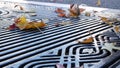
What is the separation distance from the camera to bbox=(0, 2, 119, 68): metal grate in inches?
83.2

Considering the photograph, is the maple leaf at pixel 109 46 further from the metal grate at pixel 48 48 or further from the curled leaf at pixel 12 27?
the curled leaf at pixel 12 27

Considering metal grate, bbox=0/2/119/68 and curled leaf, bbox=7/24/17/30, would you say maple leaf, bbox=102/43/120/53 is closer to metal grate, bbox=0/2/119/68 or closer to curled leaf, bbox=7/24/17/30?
metal grate, bbox=0/2/119/68

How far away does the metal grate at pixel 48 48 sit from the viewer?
2.11m

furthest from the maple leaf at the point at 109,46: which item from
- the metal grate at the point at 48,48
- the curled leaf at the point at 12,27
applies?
the curled leaf at the point at 12,27

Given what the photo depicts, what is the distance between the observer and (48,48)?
97.6 inches

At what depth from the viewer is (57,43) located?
266cm

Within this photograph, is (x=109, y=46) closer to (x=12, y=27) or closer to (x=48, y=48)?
(x=48, y=48)

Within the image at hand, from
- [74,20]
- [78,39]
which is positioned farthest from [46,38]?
[74,20]

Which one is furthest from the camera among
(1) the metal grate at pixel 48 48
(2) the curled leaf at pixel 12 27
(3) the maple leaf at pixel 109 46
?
(2) the curled leaf at pixel 12 27

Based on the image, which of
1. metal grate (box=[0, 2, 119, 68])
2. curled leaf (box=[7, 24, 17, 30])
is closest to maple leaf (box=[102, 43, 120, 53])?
metal grate (box=[0, 2, 119, 68])

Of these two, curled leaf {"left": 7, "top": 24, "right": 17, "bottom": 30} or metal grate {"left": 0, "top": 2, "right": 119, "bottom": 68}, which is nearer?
metal grate {"left": 0, "top": 2, "right": 119, "bottom": 68}

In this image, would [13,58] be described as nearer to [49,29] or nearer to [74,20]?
[49,29]

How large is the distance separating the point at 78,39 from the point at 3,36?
0.80 m

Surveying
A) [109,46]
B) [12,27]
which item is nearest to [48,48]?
[109,46]
